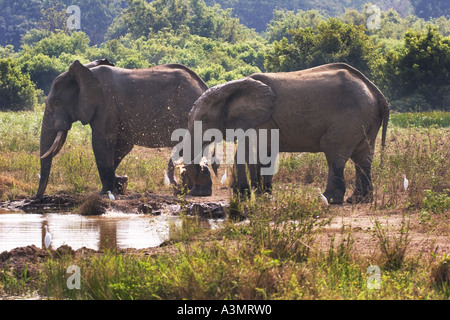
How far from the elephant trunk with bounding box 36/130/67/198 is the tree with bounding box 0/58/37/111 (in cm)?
2269

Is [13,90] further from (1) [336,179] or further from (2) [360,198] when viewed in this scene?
(1) [336,179]

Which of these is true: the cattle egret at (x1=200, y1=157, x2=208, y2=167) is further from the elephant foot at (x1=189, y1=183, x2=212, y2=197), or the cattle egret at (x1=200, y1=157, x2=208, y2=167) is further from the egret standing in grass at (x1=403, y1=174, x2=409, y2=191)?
the egret standing in grass at (x1=403, y1=174, x2=409, y2=191)

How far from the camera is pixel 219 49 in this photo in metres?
57.2

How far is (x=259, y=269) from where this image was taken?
5863 mm

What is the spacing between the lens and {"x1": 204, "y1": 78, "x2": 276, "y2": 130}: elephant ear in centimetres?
1071

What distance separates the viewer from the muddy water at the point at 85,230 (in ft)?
28.1

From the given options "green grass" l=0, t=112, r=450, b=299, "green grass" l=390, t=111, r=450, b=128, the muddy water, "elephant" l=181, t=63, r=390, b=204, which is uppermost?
"elephant" l=181, t=63, r=390, b=204

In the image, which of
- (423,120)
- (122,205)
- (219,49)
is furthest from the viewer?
(219,49)

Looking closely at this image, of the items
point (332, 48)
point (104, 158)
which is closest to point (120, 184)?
point (104, 158)

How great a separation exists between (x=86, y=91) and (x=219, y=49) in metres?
45.6

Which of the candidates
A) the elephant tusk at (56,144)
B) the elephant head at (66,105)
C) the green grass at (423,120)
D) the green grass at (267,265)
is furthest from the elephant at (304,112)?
the green grass at (423,120)

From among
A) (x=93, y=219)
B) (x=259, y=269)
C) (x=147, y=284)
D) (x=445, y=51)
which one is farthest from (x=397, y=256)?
(x=445, y=51)

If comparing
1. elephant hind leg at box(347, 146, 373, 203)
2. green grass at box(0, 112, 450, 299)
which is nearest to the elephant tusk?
green grass at box(0, 112, 450, 299)

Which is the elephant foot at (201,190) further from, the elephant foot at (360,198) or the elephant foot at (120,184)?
the elephant foot at (360,198)
